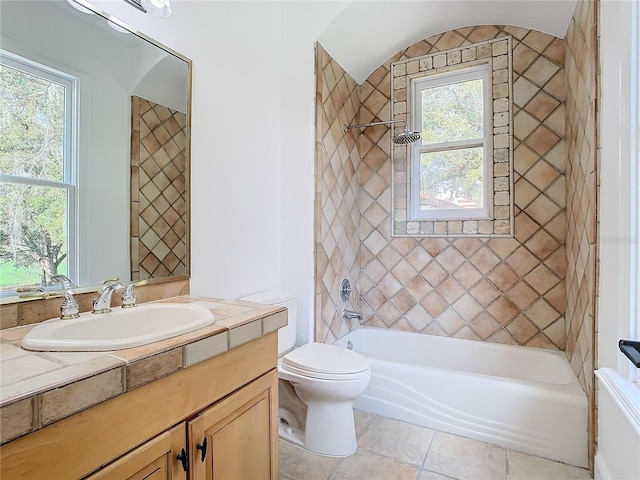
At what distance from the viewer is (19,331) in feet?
3.13

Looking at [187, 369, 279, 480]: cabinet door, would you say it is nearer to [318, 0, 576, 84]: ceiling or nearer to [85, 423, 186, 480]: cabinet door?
[85, 423, 186, 480]: cabinet door

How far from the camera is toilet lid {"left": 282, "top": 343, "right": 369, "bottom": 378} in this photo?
1.66 m

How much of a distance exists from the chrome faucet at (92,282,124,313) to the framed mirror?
11cm

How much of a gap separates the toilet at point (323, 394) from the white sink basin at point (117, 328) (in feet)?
2.30

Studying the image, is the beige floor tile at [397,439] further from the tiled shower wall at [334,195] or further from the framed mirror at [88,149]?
the framed mirror at [88,149]

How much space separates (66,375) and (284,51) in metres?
2.33

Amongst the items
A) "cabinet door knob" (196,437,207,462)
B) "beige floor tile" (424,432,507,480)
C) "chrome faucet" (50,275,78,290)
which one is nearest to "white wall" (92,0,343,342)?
"chrome faucet" (50,275,78,290)

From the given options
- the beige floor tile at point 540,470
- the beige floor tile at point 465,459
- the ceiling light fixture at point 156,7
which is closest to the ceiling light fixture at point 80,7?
the ceiling light fixture at point 156,7

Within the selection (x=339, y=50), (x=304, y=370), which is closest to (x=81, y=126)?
(x=304, y=370)

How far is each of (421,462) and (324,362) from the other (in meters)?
0.68

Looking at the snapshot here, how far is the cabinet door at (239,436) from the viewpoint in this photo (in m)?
0.89

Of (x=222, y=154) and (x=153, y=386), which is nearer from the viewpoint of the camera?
(x=153, y=386)

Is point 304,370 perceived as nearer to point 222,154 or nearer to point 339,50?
point 222,154

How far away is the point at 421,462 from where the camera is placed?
166cm
